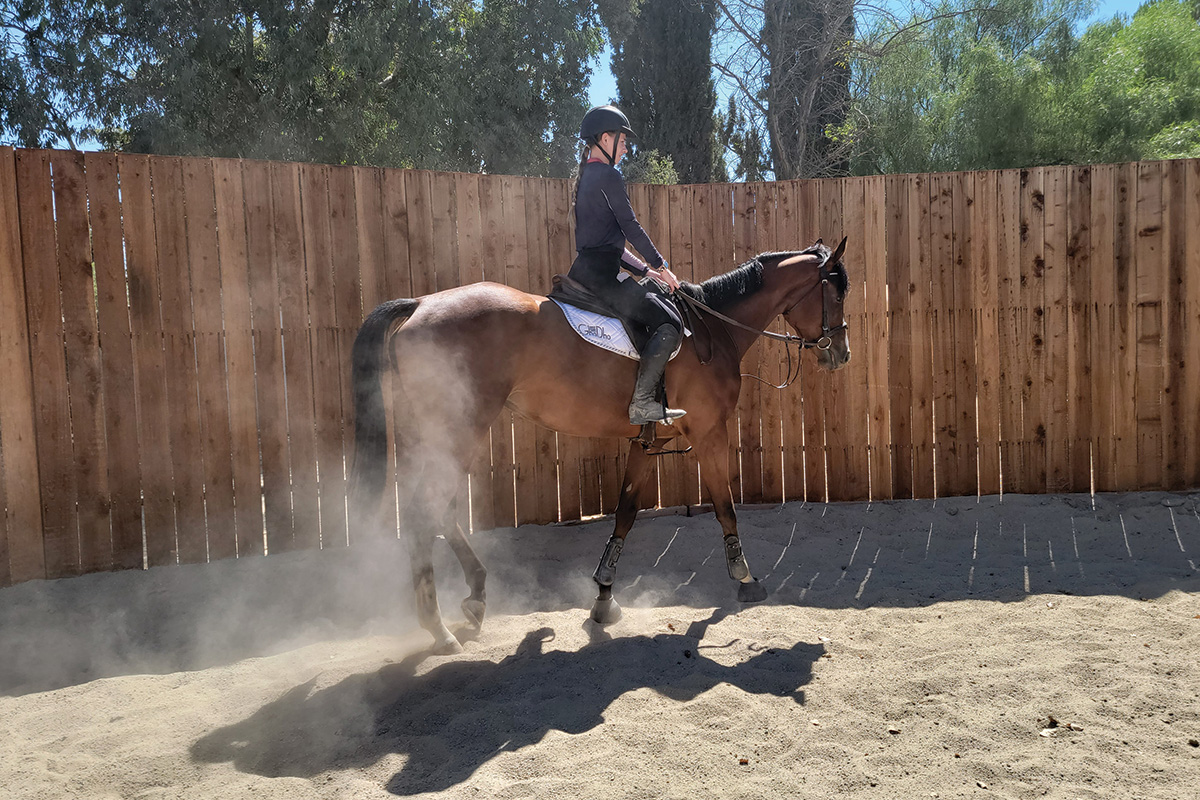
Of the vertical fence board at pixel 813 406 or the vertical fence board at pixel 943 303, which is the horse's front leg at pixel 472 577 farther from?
the vertical fence board at pixel 943 303

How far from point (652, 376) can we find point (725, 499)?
109cm

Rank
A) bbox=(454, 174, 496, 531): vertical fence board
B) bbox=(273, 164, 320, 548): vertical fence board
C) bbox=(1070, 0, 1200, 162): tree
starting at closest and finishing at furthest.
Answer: bbox=(273, 164, 320, 548): vertical fence board < bbox=(454, 174, 496, 531): vertical fence board < bbox=(1070, 0, 1200, 162): tree

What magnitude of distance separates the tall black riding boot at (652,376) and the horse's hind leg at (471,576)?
4.32 feet

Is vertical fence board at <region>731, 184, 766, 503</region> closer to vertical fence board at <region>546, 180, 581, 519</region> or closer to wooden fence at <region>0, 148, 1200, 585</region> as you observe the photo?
wooden fence at <region>0, 148, 1200, 585</region>

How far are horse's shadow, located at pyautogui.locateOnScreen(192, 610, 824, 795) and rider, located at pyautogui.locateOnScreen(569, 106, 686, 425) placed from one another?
1.56m

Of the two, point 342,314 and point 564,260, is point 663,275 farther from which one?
point 342,314

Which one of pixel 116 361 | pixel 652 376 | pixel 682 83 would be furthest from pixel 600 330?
pixel 682 83

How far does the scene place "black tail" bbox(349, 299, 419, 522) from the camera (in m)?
4.35

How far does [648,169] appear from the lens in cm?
2266

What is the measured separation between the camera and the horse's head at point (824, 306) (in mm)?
5730

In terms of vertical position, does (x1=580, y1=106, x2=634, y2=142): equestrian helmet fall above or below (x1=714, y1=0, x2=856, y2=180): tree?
below

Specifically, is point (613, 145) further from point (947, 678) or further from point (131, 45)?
point (131, 45)

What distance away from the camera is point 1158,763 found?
3113 mm

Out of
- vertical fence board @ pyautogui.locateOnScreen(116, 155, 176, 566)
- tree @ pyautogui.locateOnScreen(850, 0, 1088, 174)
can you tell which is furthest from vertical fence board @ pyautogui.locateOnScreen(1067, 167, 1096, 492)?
tree @ pyautogui.locateOnScreen(850, 0, 1088, 174)
